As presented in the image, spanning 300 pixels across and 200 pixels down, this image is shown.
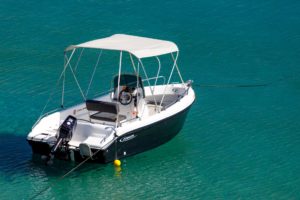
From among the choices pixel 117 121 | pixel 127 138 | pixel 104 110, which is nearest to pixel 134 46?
pixel 104 110

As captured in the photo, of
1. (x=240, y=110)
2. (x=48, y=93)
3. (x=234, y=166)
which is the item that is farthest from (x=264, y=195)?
(x=48, y=93)

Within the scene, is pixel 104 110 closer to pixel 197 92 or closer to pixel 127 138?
pixel 127 138

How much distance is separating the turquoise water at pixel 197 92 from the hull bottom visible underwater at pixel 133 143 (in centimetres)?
29

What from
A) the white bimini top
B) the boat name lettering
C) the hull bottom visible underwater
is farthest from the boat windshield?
the boat name lettering

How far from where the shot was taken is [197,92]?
76.8 ft

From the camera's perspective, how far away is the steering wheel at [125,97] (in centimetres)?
1931

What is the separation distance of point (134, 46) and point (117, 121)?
197 centimetres

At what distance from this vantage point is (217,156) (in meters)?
19.1

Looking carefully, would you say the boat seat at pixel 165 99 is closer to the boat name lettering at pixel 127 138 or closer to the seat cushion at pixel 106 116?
the seat cushion at pixel 106 116

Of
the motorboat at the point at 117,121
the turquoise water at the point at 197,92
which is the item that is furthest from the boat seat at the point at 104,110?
the turquoise water at the point at 197,92

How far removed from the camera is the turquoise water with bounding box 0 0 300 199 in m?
17.6

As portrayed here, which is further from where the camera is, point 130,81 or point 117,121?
point 130,81

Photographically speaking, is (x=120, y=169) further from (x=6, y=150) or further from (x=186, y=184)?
(x=6, y=150)

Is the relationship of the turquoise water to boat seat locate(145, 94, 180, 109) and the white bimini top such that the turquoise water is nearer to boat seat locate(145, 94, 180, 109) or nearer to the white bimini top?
boat seat locate(145, 94, 180, 109)
